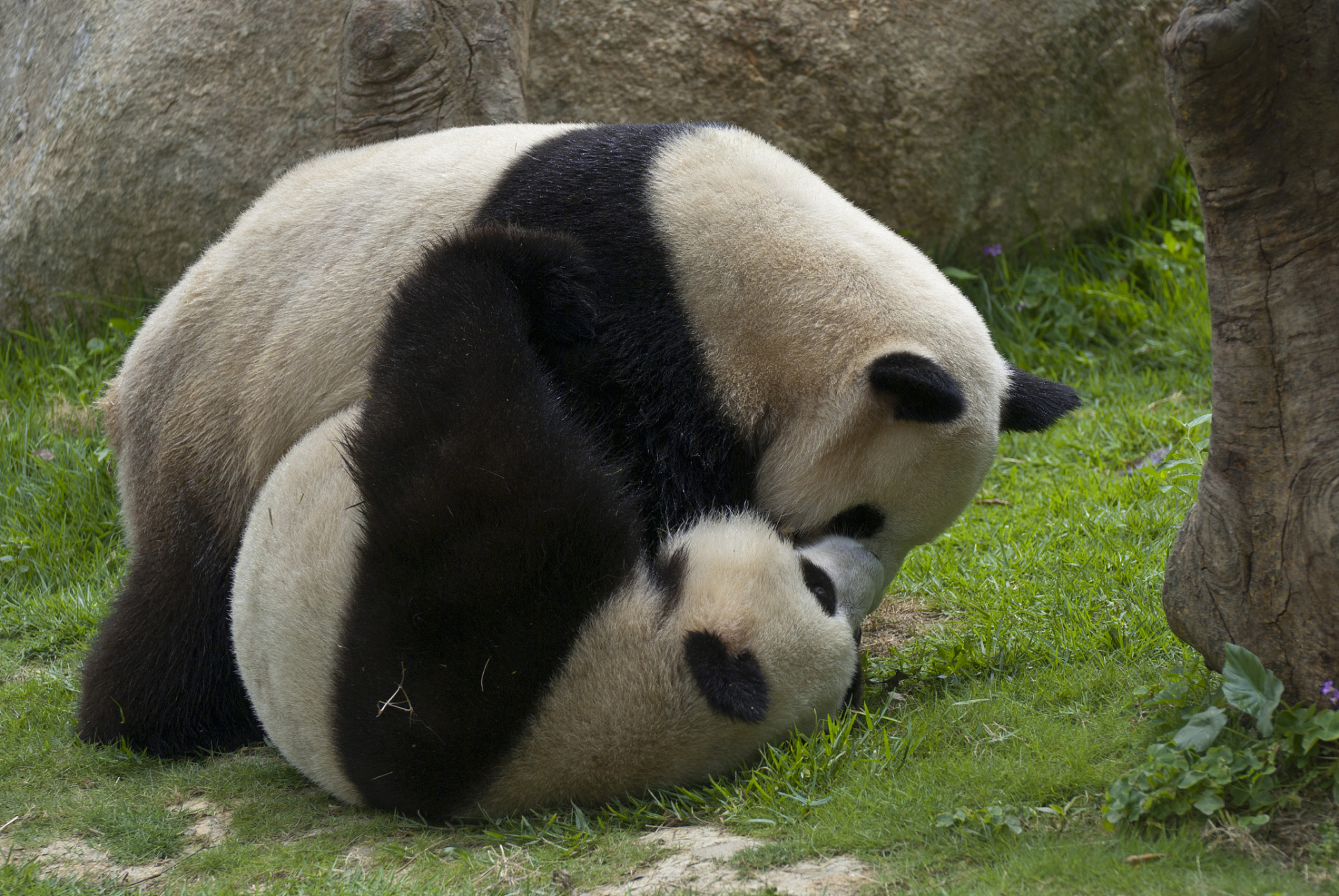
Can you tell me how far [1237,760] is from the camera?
218 cm

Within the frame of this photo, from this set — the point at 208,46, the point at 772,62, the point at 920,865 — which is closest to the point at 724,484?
the point at 920,865

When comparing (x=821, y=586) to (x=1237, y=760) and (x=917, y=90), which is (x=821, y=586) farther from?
(x=917, y=90)

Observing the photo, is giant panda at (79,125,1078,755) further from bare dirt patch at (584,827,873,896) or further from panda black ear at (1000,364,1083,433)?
bare dirt patch at (584,827,873,896)

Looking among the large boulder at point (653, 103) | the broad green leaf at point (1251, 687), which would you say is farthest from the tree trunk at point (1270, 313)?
the large boulder at point (653, 103)

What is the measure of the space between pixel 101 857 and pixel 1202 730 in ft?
7.87

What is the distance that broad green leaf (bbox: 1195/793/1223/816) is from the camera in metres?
2.10

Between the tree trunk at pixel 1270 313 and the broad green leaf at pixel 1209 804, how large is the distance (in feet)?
1.09

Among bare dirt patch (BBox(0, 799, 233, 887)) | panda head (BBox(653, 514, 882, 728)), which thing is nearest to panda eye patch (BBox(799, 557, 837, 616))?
panda head (BBox(653, 514, 882, 728))

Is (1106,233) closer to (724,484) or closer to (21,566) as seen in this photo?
(724,484)

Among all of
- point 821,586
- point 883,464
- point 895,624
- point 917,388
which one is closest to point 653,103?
point 895,624

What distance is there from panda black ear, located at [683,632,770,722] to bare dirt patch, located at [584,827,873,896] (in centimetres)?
26

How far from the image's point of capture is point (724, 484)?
3023 mm

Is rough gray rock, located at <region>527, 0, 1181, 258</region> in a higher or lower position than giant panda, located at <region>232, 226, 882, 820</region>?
higher

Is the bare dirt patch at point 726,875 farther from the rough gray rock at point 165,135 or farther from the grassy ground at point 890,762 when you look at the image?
the rough gray rock at point 165,135
